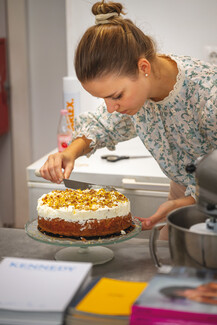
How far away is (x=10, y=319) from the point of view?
3.11 feet

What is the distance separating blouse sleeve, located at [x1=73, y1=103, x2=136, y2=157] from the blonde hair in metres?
0.36

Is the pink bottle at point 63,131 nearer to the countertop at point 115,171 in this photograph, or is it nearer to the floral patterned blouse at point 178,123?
the countertop at point 115,171

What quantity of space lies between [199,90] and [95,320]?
3.00 ft

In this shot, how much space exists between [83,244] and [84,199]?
0.63 ft

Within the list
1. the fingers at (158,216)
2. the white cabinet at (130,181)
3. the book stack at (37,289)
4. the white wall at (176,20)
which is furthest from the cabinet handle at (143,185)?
the book stack at (37,289)

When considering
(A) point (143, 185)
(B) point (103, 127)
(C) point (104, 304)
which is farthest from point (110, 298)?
(A) point (143, 185)

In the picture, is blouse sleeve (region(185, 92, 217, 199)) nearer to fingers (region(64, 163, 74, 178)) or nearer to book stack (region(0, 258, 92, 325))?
fingers (region(64, 163, 74, 178))

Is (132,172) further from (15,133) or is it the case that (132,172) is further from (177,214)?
(15,133)

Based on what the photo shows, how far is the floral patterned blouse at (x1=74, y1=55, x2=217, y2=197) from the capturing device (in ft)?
5.32

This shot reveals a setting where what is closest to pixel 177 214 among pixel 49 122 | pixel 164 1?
pixel 164 1

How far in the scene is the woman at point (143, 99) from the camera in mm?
1495

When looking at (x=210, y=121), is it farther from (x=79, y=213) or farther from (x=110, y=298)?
(x=110, y=298)

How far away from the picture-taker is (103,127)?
1898 millimetres

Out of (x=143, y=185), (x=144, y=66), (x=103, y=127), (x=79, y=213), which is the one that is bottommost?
(x=143, y=185)
